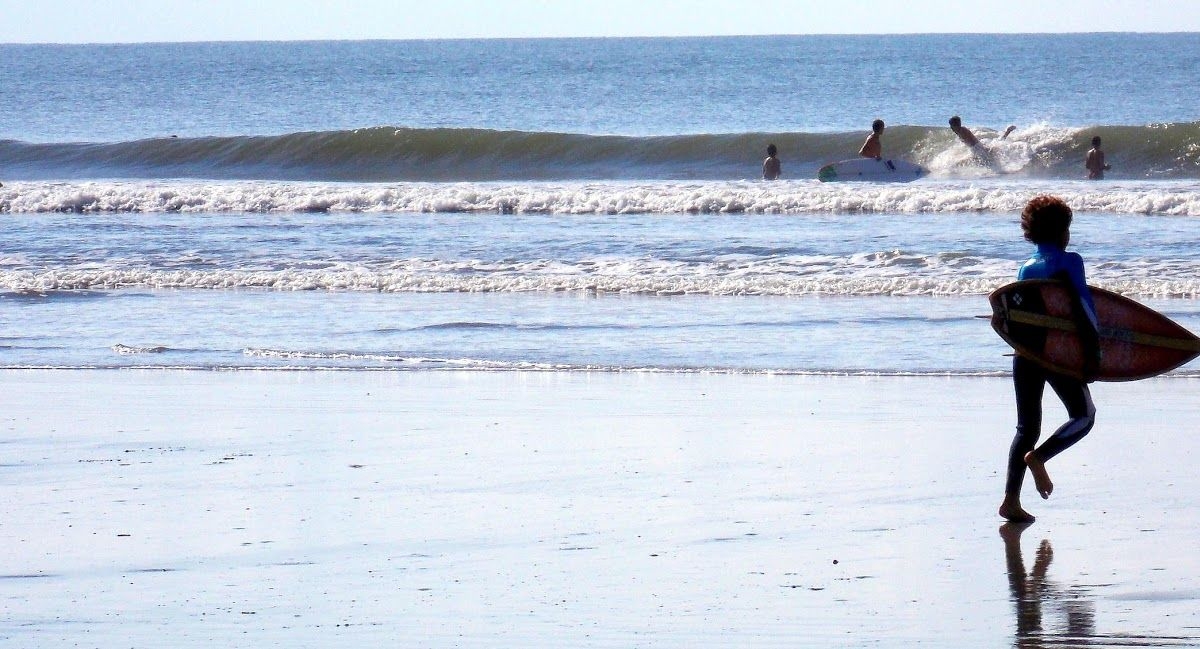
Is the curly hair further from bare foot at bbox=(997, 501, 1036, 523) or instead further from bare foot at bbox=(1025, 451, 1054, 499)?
bare foot at bbox=(997, 501, 1036, 523)

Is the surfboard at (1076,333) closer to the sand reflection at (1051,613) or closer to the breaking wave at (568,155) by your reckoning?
the sand reflection at (1051,613)

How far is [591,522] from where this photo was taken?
5.89m

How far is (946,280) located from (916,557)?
31.0ft

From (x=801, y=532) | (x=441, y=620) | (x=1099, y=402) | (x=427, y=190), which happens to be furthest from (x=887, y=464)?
(x=427, y=190)

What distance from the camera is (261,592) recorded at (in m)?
4.99

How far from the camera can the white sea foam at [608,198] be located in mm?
22359

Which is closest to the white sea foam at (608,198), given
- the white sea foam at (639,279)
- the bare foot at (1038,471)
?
the white sea foam at (639,279)

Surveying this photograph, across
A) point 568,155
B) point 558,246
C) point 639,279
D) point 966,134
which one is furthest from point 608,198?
point 568,155

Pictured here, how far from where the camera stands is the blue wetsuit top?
6004 millimetres

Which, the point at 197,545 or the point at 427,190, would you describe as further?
the point at 427,190

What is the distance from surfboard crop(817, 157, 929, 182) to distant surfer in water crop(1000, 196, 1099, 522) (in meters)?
21.1

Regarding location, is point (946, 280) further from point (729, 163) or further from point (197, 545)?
point (729, 163)

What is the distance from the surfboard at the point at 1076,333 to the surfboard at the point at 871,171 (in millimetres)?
20844

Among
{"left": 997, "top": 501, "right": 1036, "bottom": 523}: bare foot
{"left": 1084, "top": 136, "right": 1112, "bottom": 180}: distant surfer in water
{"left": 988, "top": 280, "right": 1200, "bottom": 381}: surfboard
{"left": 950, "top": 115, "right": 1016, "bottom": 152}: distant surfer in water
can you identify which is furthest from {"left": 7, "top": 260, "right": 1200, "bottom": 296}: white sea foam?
{"left": 950, "top": 115, "right": 1016, "bottom": 152}: distant surfer in water
